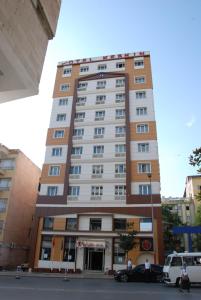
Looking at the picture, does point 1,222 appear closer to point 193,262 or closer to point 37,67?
point 193,262

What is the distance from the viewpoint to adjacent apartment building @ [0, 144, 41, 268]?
125 feet

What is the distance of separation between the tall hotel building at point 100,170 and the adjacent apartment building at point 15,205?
17.2 ft

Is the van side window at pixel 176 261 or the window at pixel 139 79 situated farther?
the window at pixel 139 79

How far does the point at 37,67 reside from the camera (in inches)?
193

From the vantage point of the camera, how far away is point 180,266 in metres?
19.4

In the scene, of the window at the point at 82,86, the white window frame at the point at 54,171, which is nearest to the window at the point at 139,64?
the window at the point at 82,86

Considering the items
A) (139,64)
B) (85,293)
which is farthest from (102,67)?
(85,293)

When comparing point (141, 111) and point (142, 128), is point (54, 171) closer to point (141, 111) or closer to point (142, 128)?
point (142, 128)

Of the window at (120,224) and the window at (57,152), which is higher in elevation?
the window at (57,152)

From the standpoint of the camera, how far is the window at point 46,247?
112ft

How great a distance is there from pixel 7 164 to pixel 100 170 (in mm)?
14471

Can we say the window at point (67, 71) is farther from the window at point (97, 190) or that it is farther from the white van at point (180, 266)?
the white van at point (180, 266)

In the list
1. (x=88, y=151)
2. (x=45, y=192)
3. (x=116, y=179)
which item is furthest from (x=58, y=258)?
(x=88, y=151)

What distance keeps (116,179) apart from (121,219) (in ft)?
A: 16.7
